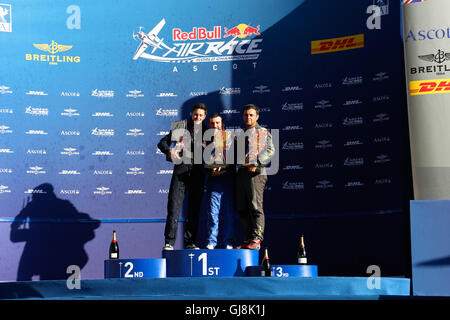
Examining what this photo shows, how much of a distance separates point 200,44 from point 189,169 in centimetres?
290

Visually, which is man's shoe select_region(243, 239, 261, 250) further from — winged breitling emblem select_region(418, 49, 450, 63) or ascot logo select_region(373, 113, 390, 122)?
ascot logo select_region(373, 113, 390, 122)

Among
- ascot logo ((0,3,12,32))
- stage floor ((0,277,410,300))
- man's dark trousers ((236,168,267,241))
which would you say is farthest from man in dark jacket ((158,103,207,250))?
ascot logo ((0,3,12,32))

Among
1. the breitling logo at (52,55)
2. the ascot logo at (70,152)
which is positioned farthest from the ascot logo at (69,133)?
the breitling logo at (52,55)

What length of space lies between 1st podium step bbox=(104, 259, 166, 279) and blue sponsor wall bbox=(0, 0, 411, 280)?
2798 millimetres

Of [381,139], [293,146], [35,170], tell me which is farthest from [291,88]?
[35,170]

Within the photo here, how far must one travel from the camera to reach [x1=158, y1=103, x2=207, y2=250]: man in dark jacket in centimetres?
615

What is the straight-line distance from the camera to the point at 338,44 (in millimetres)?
8148

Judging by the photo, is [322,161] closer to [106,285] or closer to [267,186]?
[267,186]

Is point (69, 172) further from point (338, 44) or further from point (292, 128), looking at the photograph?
point (338, 44)

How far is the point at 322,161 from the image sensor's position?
26.3 feet
